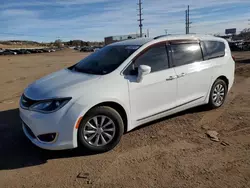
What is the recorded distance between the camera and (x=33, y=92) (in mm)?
4090

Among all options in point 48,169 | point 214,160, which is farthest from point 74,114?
point 214,160

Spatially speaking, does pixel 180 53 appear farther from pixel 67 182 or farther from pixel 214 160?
pixel 67 182

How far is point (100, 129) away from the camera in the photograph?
4.02m

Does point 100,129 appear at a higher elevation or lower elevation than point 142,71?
lower

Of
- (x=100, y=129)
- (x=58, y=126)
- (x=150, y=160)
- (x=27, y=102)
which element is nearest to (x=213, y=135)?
(x=150, y=160)

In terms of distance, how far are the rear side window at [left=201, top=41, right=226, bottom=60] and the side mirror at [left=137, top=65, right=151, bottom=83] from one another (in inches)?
71.7

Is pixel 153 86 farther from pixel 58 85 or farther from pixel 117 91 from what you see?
pixel 58 85

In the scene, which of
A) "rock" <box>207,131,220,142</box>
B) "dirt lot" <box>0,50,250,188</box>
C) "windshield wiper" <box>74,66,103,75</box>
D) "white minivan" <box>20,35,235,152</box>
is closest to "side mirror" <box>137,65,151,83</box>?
"white minivan" <box>20,35,235,152</box>

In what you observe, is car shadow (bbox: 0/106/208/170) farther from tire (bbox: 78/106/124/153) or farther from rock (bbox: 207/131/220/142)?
rock (bbox: 207/131/220/142)

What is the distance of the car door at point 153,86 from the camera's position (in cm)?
429

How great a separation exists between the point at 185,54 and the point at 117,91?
1844 millimetres

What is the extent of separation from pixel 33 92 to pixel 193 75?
2938mm

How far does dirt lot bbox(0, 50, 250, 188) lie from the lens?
329 centimetres

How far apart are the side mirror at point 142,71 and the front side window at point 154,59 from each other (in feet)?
0.59
